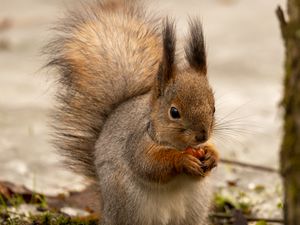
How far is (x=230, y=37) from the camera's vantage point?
5039 mm

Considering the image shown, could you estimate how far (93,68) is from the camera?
2.59 metres

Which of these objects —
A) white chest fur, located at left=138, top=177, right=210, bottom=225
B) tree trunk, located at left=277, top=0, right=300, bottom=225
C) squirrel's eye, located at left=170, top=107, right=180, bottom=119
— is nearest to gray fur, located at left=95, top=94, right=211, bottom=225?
white chest fur, located at left=138, top=177, right=210, bottom=225

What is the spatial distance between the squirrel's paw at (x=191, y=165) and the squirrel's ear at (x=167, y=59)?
0.20m

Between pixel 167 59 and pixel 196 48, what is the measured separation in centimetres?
9

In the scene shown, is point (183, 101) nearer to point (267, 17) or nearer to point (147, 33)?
point (147, 33)

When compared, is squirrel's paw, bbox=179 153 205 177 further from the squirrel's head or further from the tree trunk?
the tree trunk

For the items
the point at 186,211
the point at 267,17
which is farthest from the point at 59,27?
the point at 267,17

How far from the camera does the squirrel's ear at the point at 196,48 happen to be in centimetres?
214

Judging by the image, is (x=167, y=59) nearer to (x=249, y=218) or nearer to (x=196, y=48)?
(x=196, y=48)

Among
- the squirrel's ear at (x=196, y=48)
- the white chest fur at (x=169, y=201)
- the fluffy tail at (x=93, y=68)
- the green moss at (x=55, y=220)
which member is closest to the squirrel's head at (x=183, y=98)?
the squirrel's ear at (x=196, y=48)

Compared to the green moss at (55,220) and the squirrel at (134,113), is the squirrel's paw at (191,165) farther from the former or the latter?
the green moss at (55,220)

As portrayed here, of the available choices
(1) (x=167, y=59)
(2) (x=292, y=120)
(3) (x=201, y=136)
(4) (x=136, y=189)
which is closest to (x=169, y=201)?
(4) (x=136, y=189)

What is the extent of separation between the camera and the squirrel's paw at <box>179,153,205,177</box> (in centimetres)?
215

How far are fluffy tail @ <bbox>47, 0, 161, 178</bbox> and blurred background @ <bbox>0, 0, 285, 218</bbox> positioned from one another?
0.23 metres
